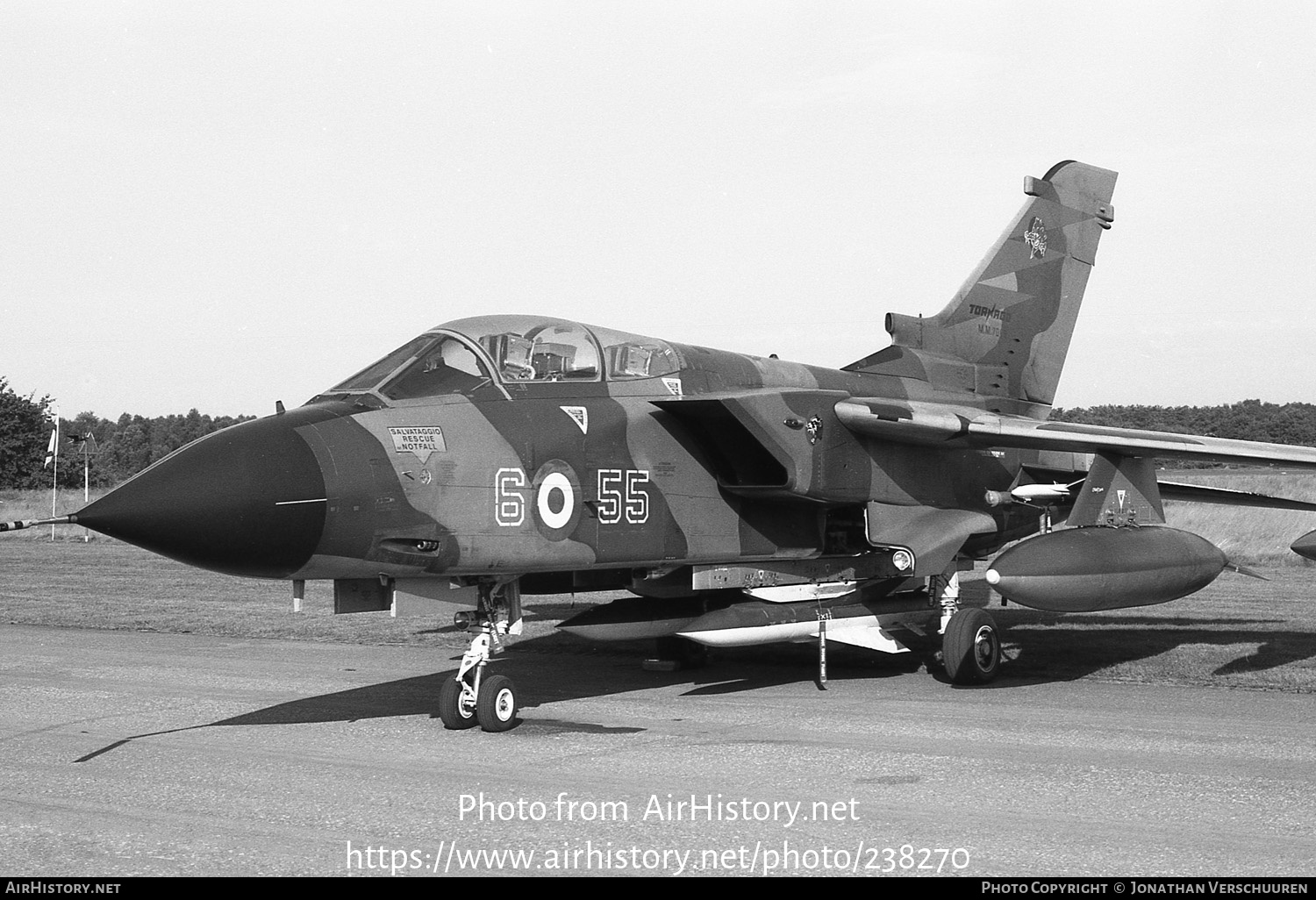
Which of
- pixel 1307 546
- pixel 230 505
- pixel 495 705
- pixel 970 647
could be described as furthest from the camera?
pixel 1307 546

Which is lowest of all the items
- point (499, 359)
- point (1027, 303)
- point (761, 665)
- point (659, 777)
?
point (761, 665)

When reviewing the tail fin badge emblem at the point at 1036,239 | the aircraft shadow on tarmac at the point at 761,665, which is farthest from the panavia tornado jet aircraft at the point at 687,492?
the aircraft shadow on tarmac at the point at 761,665

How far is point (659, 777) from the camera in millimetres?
7242

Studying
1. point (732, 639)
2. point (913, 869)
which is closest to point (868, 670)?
point (732, 639)

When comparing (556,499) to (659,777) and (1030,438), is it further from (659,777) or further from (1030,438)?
(1030,438)

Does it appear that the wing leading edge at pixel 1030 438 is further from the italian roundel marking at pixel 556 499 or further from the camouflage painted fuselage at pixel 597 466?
the italian roundel marking at pixel 556 499

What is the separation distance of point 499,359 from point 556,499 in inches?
42.4

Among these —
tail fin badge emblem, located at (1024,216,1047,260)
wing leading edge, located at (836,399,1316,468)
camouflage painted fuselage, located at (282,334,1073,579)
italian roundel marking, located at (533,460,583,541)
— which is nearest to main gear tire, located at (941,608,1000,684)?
camouflage painted fuselage, located at (282,334,1073,579)

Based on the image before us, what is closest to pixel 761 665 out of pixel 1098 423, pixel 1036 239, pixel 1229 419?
pixel 1036 239

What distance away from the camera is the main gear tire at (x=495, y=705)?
8.68 meters

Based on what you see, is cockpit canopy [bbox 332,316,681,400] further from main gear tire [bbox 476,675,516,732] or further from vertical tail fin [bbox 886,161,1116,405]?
vertical tail fin [bbox 886,161,1116,405]

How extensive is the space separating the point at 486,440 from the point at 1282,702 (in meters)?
6.61

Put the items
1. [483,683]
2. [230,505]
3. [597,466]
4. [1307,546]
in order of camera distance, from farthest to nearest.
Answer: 1. [1307,546]
2. [597,466]
3. [483,683]
4. [230,505]

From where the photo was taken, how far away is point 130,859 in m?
5.43
